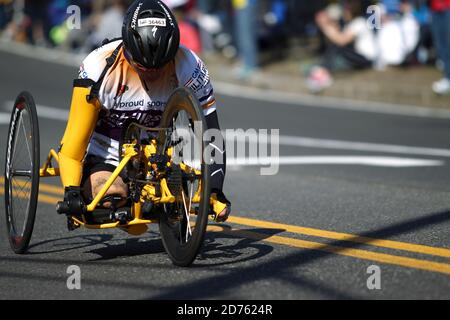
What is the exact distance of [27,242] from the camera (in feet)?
22.3

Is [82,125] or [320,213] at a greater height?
[82,125]

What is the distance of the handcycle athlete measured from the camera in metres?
6.27

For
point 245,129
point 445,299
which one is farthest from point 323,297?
point 245,129

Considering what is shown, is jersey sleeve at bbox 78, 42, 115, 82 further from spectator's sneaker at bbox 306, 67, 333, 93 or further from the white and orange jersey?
spectator's sneaker at bbox 306, 67, 333, 93

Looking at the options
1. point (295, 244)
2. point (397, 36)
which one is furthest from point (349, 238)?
point (397, 36)

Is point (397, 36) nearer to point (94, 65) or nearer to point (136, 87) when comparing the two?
point (136, 87)

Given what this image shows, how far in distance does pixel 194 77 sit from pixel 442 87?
10591 mm

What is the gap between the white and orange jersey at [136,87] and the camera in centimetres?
649

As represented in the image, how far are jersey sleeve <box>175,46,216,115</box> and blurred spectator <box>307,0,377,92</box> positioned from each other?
38.4 ft

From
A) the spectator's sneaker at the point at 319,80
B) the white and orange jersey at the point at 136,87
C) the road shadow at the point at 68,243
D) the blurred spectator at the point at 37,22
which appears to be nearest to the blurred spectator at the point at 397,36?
the spectator's sneaker at the point at 319,80

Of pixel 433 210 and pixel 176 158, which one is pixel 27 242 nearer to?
pixel 176 158

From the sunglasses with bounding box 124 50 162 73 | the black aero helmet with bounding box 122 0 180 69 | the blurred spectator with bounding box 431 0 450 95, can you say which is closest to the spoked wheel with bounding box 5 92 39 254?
the sunglasses with bounding box 124 50 162 73

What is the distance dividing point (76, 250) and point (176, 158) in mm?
1198

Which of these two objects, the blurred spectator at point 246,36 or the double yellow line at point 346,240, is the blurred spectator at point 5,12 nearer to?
the blurred spectator at point 246,36
